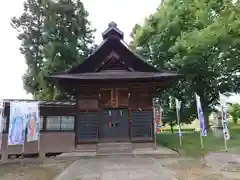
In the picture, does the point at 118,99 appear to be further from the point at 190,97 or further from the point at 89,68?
the point at 190,97

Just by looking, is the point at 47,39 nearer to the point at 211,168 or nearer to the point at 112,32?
the point at 112,32

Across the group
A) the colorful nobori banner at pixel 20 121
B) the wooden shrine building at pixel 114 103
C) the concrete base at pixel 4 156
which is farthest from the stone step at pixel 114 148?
the concrete base at pixel 4 156

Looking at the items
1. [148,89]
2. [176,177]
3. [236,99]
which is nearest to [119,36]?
[148,89]

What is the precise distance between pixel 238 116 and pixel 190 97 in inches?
289

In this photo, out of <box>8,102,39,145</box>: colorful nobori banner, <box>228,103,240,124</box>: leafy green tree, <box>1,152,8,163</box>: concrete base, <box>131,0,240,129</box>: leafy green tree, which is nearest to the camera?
<box>8,102,39,145</box>: colorful nobori banner

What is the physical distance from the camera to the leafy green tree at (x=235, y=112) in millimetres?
22234

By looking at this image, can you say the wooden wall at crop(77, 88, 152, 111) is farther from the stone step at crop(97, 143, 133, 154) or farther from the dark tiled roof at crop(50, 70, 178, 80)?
the stone step at crop(97, 143, 133, 154)

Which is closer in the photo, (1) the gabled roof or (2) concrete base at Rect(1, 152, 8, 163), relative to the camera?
(2) concrete base at Rect(1, 152, 8, 163)

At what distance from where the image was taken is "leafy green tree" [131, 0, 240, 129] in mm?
10383

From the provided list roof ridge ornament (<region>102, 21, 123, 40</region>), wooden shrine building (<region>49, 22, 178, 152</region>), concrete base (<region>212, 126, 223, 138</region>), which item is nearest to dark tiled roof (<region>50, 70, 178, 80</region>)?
wooden shrine building (<region>49, 22, 178, 152</region>)

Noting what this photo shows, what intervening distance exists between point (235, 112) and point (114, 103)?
16.3 m

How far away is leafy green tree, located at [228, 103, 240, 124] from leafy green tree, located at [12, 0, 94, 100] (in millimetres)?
16446

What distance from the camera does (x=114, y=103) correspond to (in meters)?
12.4

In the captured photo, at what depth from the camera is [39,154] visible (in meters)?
12.1
